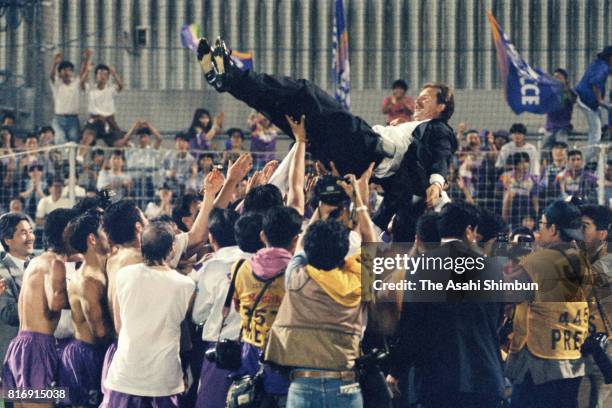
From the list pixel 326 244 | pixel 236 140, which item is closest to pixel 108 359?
pixel 326 244

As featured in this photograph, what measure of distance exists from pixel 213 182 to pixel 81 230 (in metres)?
0.92

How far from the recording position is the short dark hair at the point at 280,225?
274 inches

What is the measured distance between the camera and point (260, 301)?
22.9 feet

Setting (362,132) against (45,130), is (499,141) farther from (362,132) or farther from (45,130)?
(362,132)

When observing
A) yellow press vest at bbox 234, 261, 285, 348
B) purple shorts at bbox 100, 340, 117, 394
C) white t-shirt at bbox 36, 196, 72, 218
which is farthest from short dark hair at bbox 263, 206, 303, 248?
white t-shirt at bbox 36, 196, 72, 218

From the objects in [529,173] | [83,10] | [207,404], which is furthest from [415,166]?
[83,10]

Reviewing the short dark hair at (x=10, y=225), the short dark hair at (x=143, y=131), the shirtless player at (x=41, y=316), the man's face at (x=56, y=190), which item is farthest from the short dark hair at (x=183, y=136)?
the shirtless player at (x=41, y=316)

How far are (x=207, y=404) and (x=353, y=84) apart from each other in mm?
11569

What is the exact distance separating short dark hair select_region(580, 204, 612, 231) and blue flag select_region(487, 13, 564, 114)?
6622mm

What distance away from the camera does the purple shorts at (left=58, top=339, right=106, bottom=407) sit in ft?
25.5

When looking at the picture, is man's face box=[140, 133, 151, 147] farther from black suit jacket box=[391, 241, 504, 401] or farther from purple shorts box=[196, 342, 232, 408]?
black suit jacket box=[391, 241, 504, 401]

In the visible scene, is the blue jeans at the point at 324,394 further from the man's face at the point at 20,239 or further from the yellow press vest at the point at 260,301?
the man's face at the point at 20,239

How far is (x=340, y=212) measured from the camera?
711cm

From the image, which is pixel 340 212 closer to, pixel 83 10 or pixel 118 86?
pixel 118 86
